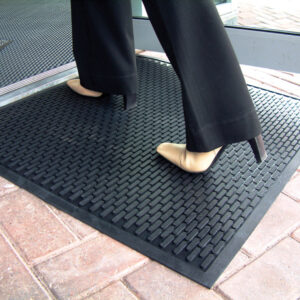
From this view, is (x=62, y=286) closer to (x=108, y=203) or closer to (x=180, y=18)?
(x=108, y=203)

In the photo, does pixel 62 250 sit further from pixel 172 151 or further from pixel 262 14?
pixel 262 14

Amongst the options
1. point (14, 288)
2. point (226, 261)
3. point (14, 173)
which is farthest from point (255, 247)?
point (14, 173)

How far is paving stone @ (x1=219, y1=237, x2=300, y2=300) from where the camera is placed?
89 cm

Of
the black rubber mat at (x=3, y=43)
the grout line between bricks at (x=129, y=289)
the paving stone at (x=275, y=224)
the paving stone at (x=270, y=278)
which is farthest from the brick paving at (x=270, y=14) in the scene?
the grout line between bricks at (x=129, y=289)

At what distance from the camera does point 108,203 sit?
44.9 inches

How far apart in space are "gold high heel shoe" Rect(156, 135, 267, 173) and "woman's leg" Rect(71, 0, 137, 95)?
38 centimetres

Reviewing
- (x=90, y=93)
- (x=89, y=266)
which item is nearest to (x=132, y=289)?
(x=89, y=266)

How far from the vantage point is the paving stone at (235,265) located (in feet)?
3.07

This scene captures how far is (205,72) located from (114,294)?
61 cm

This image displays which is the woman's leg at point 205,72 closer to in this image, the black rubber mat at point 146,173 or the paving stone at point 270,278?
the black rubber mat at point 146,173

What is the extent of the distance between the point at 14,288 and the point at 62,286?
110mm

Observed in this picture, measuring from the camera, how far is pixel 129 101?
5.23ft

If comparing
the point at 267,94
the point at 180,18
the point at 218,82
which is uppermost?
the point at 180,18

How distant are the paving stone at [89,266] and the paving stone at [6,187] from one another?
0.33m
